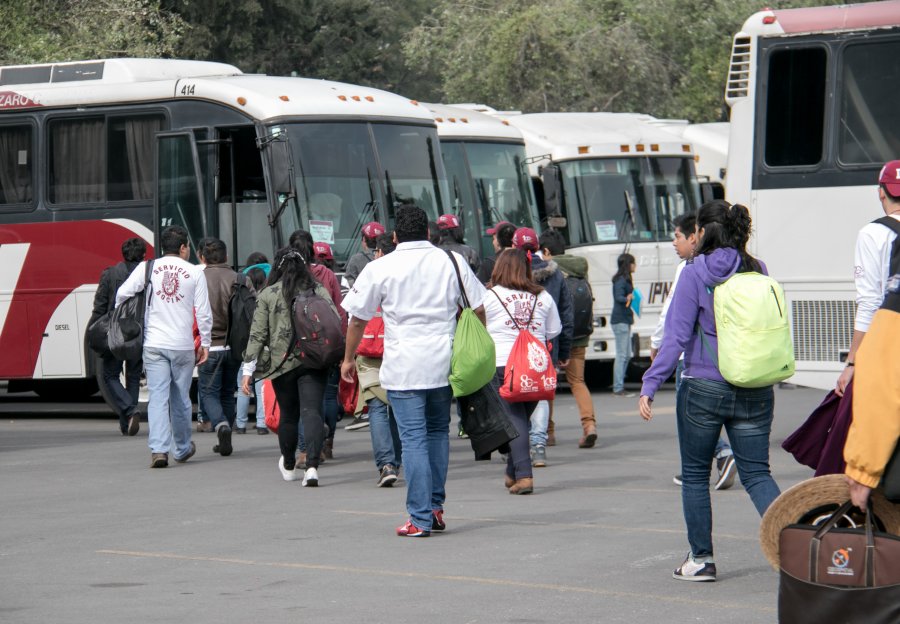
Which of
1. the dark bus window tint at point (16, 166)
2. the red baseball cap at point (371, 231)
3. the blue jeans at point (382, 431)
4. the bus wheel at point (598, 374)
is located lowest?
the bus wheel at point (598, 374)

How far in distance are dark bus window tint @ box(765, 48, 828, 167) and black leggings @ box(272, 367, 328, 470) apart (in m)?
4.51

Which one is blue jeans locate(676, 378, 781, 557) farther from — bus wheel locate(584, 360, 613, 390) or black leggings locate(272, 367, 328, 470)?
bus wheel locate(584, 360, 613, 390)

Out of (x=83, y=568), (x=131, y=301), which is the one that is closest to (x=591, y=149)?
(x=131, y=301)

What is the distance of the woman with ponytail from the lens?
1139 centimetres

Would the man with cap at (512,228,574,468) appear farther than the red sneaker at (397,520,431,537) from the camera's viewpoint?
Yes

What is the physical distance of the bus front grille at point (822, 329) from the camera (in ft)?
41.8

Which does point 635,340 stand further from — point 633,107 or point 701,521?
point 633,107

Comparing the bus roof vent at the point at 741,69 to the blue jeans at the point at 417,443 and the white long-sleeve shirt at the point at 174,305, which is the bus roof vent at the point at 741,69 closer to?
the white long-sleeve shirt at the point at 174,305

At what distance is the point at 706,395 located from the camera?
734 cm

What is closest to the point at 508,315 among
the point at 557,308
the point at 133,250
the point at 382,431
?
the point at 382,431

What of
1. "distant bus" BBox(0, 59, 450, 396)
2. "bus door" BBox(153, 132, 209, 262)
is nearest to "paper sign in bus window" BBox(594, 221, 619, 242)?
"distant bus" BBox(0, 59, 450, 396)

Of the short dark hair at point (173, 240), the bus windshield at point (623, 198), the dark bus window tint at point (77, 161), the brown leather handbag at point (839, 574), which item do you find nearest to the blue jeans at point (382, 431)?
the short dark hair at point (173, 240)

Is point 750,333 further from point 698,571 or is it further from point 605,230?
point 605,230

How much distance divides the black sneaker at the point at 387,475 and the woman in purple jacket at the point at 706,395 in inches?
159
